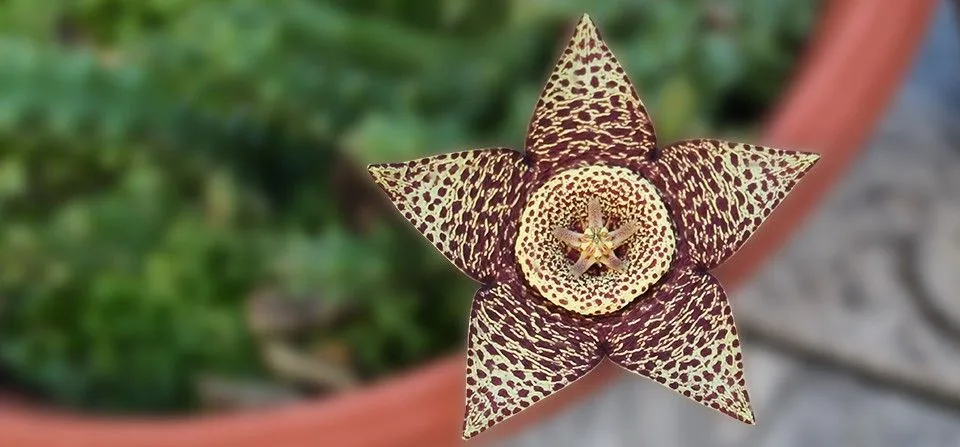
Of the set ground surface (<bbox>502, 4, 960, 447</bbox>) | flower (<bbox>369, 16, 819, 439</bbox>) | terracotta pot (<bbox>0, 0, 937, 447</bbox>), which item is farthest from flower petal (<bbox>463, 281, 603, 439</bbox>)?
ground surface (<bbox>502, 4, 960, 447</bbox>)

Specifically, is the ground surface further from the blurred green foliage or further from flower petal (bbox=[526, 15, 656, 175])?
flower petal (bbox=[526, 15, 656, 175])

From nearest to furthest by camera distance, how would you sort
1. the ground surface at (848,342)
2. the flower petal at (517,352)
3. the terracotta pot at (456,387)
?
1. the flower petal at (517,352)
2. the terracotta pot at (456,387)
3. the ground surface at (848,342)

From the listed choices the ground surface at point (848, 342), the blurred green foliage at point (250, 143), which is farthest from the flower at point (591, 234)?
the ground surface at point (848, 342)

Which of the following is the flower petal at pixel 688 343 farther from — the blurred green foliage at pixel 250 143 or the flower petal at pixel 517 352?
the blurred green foliage at pixel 250 143

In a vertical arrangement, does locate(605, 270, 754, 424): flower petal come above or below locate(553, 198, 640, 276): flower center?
below

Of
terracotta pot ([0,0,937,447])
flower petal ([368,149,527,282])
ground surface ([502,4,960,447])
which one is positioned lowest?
ground surface ([502,4,960,447])

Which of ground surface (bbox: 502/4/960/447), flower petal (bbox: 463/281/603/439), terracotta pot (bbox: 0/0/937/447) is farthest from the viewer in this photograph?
ground surface (bbox: 502/4/960/447)

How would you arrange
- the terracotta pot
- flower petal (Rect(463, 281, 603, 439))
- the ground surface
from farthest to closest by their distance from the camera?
1. the ground surface
2. the terracotta pot
3. flower petal (Rect(463, 281, 603, 439))

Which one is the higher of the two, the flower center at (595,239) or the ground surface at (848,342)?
the flower center at (595,239)
